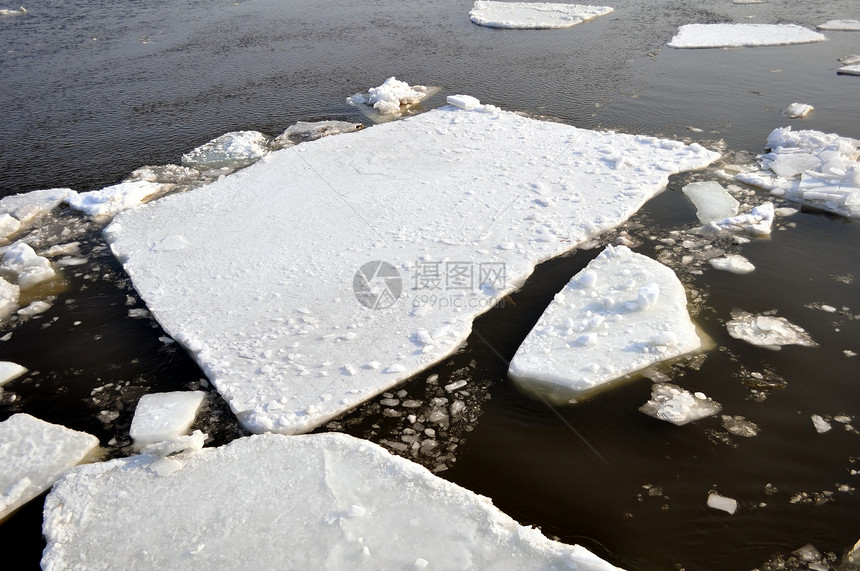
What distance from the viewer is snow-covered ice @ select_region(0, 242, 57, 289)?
4539 millimetres

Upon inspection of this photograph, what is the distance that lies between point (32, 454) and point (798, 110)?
7191 mm

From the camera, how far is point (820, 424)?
3.05 meters

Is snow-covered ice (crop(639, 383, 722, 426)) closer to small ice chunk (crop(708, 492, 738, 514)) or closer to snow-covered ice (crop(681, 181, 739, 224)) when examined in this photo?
small ice chunk (crop(708, 492, 738, 514))

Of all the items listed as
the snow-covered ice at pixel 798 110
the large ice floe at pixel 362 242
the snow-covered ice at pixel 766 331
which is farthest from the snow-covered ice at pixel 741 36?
the snow-covered ice at pixel 766 331

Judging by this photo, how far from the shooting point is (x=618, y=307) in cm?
376

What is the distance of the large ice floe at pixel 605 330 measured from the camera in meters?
3.33

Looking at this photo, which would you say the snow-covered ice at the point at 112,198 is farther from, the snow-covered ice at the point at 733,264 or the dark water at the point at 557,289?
the snow-covered ice at the point at 733,264

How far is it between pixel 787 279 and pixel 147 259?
4.53 meters

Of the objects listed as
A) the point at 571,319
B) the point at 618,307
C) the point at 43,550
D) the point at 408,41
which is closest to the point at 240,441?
the point at 43,550

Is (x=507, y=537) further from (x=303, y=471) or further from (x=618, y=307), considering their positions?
(x=618, y=307)

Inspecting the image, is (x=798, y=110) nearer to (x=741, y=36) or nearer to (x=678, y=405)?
(x=741, y=36)

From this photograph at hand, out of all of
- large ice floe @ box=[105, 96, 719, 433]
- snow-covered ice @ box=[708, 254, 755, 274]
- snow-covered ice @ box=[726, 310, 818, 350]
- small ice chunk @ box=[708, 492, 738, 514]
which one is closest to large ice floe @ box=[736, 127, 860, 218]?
large ice floe @ box=[105, 96, 719, 433]

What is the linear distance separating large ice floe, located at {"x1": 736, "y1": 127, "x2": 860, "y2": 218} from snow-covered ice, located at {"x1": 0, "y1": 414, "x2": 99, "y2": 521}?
17.3 ft

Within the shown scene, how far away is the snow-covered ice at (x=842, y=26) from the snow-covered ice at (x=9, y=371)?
412 inches
